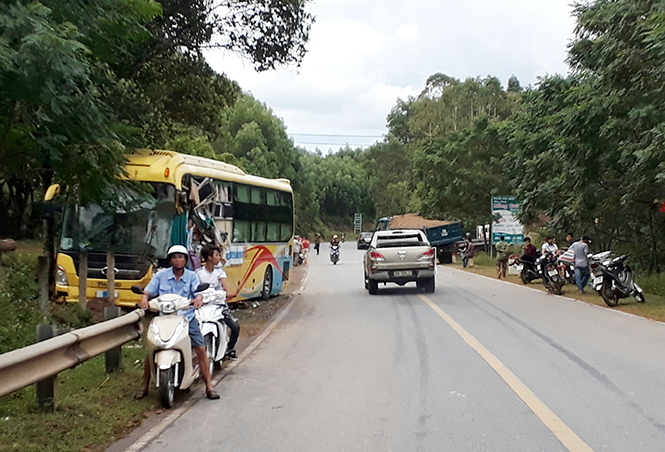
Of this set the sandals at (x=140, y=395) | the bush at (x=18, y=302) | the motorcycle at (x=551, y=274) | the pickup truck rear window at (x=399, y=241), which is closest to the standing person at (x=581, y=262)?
the motorcycle at (x=551, y=274)

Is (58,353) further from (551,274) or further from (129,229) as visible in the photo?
(551,274)

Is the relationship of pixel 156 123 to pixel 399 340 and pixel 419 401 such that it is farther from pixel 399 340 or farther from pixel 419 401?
pixel 419 401

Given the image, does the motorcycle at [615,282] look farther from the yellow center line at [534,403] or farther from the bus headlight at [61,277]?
the bus headlight at [61,277]

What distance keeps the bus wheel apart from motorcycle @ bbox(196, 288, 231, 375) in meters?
10.2

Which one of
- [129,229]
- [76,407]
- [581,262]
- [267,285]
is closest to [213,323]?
[76,407]

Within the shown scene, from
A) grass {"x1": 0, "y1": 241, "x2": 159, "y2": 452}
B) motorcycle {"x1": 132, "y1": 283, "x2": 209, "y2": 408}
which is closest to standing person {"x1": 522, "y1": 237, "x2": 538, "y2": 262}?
grass {"x1": 0, "y1": 241, "x2": 159, "y2": 452}

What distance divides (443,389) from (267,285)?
12151 millimetres

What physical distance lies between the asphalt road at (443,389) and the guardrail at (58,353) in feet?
3.74

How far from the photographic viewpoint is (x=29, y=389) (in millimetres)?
7492

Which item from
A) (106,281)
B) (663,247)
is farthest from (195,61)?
(663,247)

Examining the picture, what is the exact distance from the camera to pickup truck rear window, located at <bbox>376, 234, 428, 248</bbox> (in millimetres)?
20953

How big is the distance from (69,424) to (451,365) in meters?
4.88

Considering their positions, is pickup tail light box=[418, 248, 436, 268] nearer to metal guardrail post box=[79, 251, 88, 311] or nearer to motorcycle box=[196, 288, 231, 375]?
metal guardrail post box=[79, 251, 88, 311]

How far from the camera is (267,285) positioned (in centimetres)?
1969
